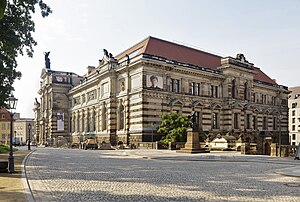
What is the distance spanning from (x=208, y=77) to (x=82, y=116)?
88.2ft

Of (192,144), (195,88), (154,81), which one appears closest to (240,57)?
(195,88)

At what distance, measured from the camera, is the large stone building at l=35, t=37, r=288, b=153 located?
47.1 m

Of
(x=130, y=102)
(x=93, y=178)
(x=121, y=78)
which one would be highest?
(x=121, y=78)

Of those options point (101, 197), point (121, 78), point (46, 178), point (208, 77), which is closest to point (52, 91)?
point (121, 78)

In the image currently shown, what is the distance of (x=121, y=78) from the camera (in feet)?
170

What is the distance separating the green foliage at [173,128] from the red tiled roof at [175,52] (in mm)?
11055

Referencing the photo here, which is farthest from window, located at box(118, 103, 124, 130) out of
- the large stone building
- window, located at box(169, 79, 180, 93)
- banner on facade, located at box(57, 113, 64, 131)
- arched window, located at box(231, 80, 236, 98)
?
banner on facade, located at box(57, 113, 64, 131)

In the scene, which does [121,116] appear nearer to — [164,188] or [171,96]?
[171,96]

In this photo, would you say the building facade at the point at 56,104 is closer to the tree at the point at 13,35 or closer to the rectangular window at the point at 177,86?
the rectangular window at the point at 177,86

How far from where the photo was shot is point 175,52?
55.2 meters

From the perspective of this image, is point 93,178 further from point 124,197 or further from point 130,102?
point 130,102

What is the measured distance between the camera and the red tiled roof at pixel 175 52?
51431 mm

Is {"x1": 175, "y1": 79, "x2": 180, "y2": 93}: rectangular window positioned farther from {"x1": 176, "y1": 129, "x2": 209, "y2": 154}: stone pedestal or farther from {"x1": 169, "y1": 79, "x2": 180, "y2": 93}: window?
{"x1": 176, "y1": 129, "x2": 209, "y2": 154}: stone pedestal

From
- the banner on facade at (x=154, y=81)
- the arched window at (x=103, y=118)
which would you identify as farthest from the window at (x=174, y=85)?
the arched window at (x=103, y=118)
